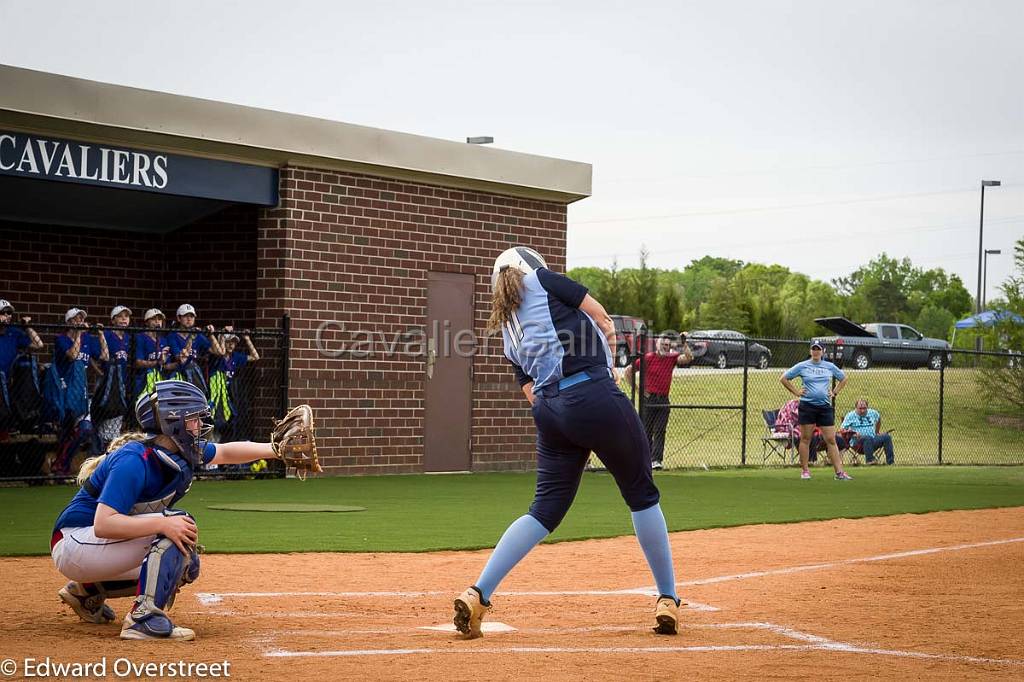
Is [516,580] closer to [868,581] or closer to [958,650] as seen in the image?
[868,581]

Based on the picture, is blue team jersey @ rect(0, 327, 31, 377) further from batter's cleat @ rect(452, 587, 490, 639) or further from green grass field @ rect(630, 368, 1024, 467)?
green grass field @ rect(630, 368, 1024, 467)

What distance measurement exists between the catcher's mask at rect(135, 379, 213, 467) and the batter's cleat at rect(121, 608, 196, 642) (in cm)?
79

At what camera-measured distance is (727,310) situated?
221 ft

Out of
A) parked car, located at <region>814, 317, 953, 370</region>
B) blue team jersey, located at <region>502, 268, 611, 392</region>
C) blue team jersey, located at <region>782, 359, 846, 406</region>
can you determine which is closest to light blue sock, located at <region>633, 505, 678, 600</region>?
blue team jersey, located at <region>502, 268, 611, 392</region>

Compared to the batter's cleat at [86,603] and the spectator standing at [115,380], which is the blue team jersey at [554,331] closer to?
the batter's cleat at [86,603]

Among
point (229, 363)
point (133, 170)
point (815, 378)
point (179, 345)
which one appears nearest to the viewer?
point (133, 170)

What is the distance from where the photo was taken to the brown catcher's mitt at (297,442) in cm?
620

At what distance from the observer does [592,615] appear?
7.26 metres

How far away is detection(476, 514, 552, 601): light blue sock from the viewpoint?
6391 mm

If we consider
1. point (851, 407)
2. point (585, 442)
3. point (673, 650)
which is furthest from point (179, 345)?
point (851, 407)

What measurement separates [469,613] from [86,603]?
201 cm

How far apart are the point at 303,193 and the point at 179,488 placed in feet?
39.7

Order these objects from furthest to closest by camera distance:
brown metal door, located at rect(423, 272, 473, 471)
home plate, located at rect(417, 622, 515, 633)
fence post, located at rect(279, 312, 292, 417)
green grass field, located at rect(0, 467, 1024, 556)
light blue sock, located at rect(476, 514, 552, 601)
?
brown metal door, located at rect(423, 272, 473, 471) → fence post, located at rect(279, 312, 292, 417) → green grass field, located at rect(0, 467, 1024, 556) → home plate, located at rect(417, 622, 515, 633) → light blue sock, located at rect(476, 514, 552, 601)

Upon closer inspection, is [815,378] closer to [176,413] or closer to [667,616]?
[667,616]
